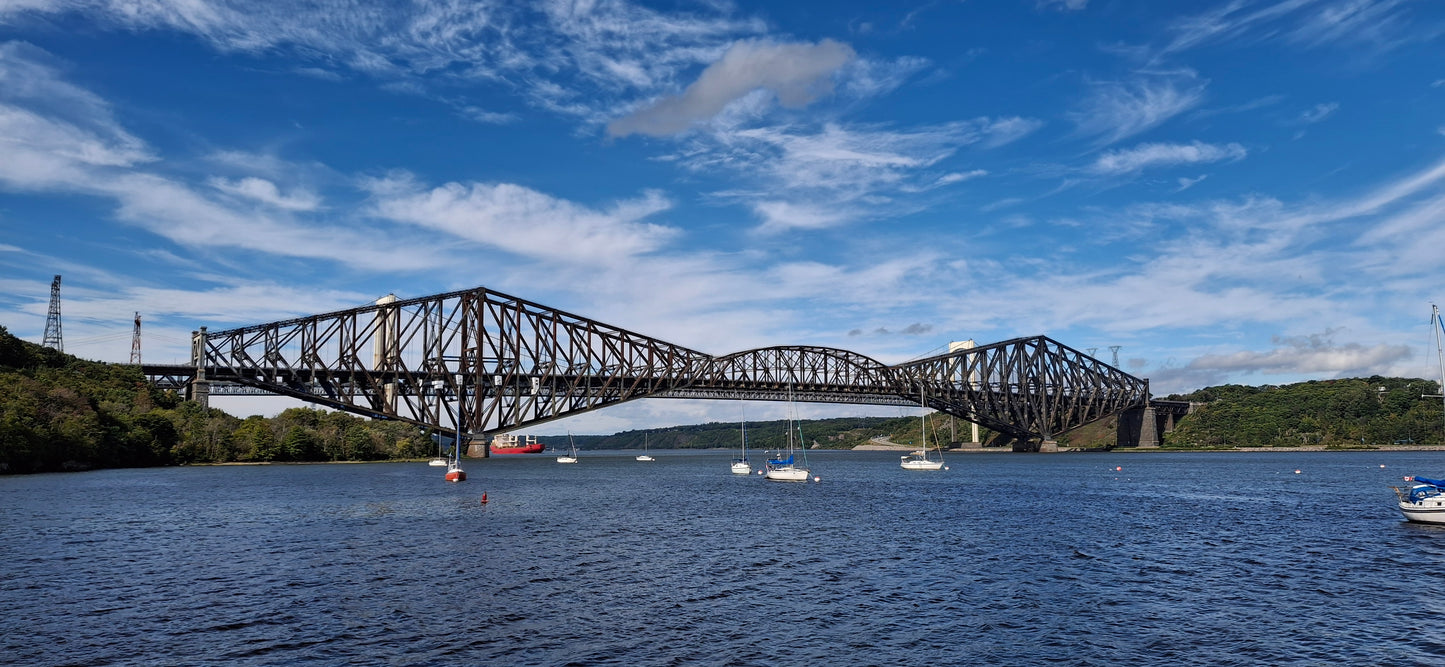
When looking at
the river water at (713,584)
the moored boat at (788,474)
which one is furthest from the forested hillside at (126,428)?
the moored boat at (788,474)

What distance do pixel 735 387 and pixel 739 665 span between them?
17392cm

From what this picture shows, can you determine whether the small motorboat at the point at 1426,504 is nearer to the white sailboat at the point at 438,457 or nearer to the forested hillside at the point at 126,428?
the white sailboat at the point at 438,457

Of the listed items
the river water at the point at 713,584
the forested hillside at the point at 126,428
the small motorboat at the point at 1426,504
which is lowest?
the river water at the point at 713,584

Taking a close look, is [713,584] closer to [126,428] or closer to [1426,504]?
[1426,504]

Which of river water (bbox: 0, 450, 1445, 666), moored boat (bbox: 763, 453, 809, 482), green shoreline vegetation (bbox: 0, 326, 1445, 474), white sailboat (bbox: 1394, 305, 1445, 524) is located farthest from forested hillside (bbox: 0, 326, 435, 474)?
white sailboat (bbox: 1394, 305, 1445, 524)

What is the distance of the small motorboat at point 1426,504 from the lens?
4606cm

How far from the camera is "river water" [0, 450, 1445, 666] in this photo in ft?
74.7

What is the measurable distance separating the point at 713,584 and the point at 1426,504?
128 feet

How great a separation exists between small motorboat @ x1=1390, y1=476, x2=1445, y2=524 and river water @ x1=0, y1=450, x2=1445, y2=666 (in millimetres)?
897

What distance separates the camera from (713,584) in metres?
31.7

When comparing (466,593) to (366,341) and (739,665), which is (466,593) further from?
(366,341)

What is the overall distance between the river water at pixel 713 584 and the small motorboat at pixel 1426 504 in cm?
90

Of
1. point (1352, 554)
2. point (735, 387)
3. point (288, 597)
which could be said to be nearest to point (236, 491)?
point (288, 597)

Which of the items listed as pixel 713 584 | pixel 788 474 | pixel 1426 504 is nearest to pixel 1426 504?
pixel 1426 504
